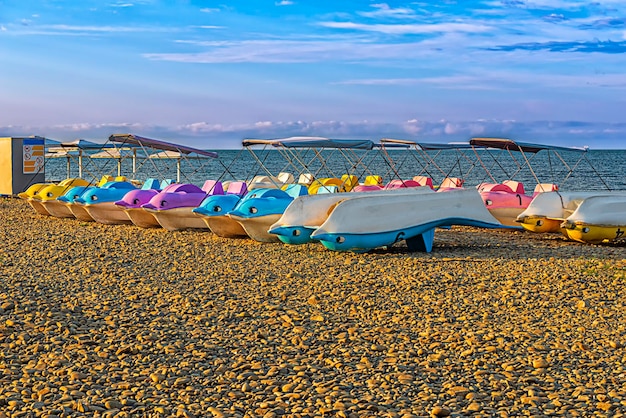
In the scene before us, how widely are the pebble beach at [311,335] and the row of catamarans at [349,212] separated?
490 mm

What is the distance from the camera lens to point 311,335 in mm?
6352

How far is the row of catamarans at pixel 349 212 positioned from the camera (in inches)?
444

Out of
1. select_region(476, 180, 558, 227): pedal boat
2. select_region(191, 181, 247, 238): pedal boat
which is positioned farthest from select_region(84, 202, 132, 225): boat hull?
select_region(476, 180, 558, 227): pedal boat

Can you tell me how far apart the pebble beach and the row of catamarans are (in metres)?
0.49

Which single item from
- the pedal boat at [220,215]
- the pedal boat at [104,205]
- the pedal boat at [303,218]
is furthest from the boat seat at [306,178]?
the pedal boat at [303,218]

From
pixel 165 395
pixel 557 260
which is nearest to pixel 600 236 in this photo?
pixel 557 260

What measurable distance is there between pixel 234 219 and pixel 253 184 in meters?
7.76

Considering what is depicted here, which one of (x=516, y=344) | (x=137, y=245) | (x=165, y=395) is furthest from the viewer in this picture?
(x=137, y=245)

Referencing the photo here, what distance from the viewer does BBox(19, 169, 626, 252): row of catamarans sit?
11.3m

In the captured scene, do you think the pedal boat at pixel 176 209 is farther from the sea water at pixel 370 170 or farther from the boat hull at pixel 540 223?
the boat hull at pixel 540 223

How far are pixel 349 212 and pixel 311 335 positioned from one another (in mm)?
4947

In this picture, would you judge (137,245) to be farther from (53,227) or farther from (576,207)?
(576,207)

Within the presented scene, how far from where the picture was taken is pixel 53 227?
1543 centimetres

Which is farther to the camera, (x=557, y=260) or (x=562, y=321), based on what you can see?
(x=557, y=260)
